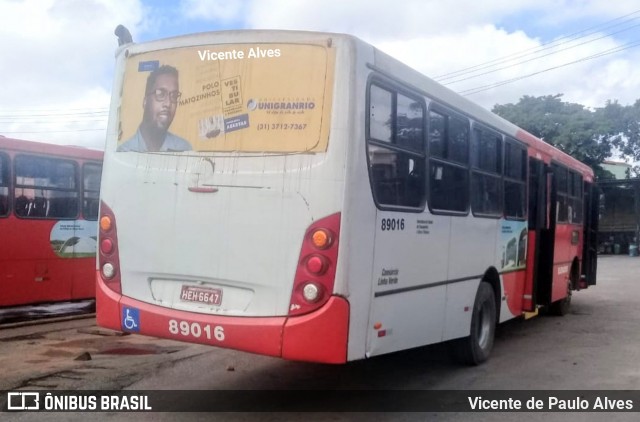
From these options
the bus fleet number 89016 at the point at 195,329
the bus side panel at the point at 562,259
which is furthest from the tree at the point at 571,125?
the bus fleet number 89016 at the point at 195,329

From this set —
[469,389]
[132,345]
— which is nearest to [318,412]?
[469,389]

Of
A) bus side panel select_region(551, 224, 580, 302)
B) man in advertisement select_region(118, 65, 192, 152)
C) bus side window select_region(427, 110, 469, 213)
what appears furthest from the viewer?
bus side panel select_region(551, 224, 580, 302)

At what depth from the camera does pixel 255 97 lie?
5.38 metres

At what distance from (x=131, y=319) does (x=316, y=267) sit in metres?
1.72

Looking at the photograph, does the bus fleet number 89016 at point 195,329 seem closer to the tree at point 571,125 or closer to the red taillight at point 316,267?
the red taillight at point 316,267

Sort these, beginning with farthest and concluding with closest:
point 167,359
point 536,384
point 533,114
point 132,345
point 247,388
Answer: point 533,114 → point 132,345 → point 167,359 → point 536,384 → point 247,388

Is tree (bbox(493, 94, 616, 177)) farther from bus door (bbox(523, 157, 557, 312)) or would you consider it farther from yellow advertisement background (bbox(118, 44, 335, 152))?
yellow advertisement background (bbox(118, 44, 335, 152))

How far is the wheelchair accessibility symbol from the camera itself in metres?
5.63

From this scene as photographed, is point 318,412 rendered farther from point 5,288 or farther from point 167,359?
point 5,288

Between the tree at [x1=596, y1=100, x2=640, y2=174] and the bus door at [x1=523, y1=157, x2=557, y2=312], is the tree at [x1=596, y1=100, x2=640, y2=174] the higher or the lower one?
the higher one

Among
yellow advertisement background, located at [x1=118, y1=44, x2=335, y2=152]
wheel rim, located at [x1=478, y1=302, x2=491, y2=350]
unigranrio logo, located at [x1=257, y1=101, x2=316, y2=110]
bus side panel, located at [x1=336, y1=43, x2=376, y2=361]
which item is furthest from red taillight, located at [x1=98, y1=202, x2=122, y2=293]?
wheel rim, located at [x1=478, y1=302, x2=491, y2=350]

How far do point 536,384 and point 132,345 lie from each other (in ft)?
15.5

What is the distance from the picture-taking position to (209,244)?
538 centimetres

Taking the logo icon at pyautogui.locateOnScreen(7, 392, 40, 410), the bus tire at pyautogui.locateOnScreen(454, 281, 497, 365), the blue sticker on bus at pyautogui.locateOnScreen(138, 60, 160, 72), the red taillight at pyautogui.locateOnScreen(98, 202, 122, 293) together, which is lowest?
the logo icon at pyautogui.locateOnScreen(7, 392, 40, 410)
